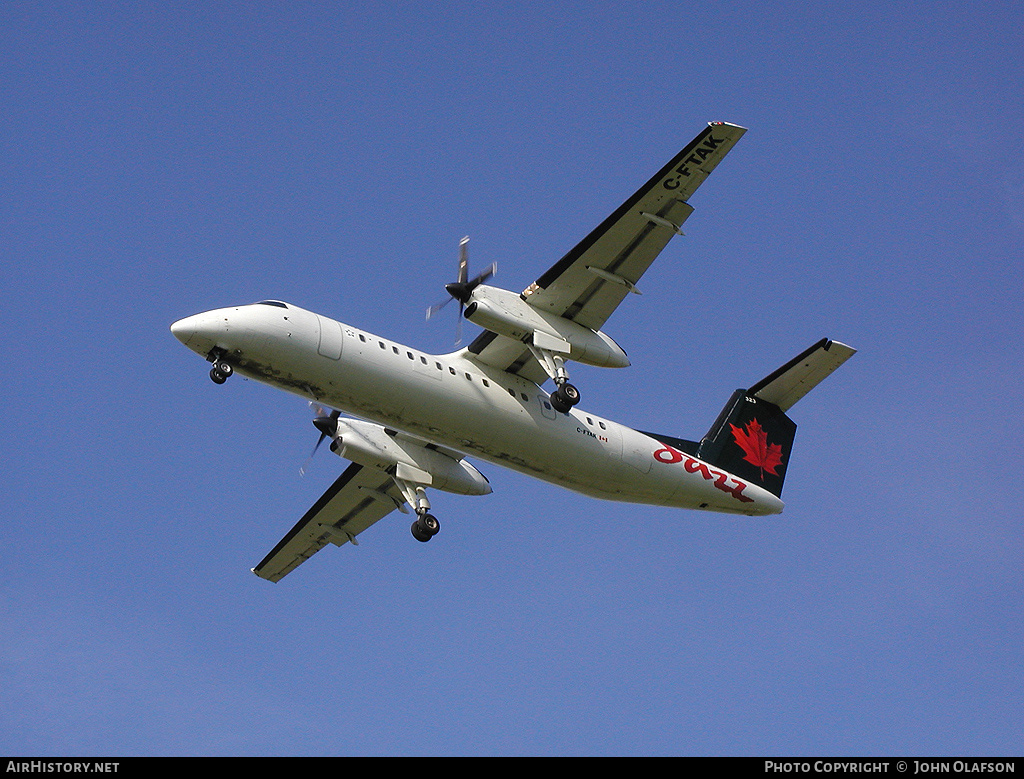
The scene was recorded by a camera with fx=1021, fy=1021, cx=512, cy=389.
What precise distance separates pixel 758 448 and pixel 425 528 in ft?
24.9

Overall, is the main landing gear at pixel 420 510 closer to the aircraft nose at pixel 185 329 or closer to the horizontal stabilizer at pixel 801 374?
the aircraft nose at pixel 185 329

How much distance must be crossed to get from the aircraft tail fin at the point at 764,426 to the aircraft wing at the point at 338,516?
7039 mm

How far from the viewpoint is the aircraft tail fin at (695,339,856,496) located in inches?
854

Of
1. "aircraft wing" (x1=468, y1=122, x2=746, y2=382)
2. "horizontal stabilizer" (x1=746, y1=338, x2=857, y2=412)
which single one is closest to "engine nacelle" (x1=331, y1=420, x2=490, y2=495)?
"aircraft wing" (x1=468, y1=122, x2=746, y2=382)

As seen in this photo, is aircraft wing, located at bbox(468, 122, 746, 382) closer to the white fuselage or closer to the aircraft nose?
the white fuselage

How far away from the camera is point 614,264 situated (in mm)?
18875

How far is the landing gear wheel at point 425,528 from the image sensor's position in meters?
20.0

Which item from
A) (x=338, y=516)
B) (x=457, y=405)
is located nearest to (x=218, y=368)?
(x=457, y=405)

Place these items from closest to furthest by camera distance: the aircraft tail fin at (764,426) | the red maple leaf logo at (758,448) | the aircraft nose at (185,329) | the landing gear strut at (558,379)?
the aircraft nose at (185,329)
the landing gear strut at (558,379)
the aircraft tail fin at (764,426)
the red maple leaf logo at (758,448)

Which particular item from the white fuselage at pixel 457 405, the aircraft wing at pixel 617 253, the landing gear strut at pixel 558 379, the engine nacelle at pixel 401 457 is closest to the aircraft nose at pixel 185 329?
the white fuselage at pixel 457 405

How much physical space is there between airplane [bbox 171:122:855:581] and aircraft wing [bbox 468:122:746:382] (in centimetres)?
3
